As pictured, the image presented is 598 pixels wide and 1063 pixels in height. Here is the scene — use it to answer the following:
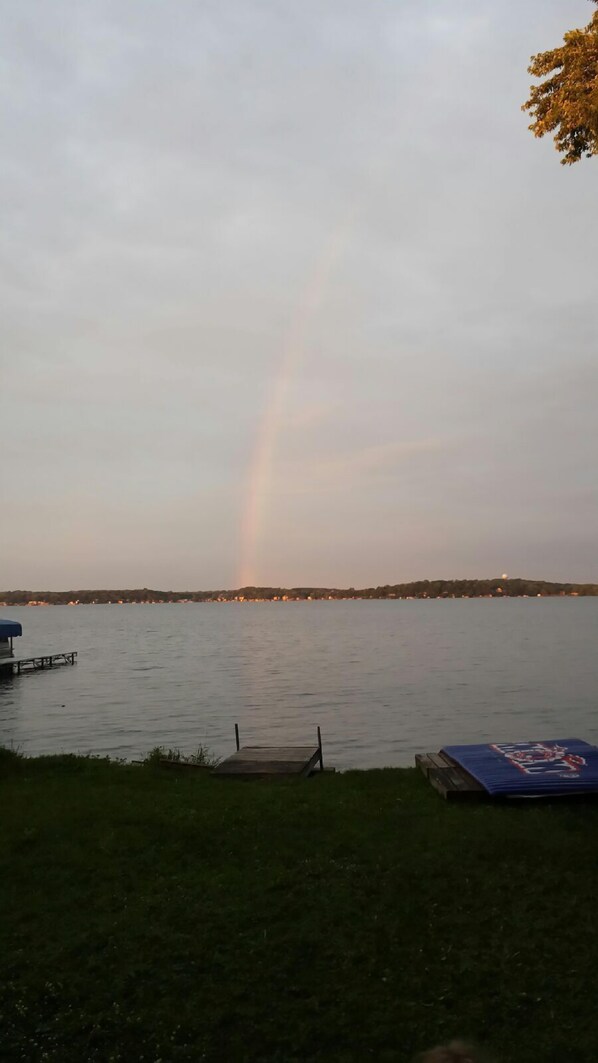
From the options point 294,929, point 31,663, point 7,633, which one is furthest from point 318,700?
point 31,663

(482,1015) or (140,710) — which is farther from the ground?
(482,1015)

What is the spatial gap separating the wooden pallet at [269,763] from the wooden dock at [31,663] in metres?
62.5

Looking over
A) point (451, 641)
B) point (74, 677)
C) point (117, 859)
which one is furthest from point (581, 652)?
point (117, 859)

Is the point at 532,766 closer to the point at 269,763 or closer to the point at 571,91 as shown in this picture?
the point at 269,763

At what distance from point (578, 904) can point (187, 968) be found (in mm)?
4956

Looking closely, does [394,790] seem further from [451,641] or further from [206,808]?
[451,641]

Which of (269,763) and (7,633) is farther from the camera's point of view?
(7,633)

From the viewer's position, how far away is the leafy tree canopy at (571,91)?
496 inches

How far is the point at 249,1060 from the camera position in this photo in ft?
21.4

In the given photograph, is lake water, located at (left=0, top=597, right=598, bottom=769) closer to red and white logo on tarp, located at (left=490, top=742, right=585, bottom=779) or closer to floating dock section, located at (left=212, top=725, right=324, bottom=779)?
floating dock section, located at (left=212, top=725, right=324, bottom=779)

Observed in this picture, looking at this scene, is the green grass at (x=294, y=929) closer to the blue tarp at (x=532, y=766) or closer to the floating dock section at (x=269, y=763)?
the blue tarp at (x=532, y=766)

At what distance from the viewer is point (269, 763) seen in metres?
20.3

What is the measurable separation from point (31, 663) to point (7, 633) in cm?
1830

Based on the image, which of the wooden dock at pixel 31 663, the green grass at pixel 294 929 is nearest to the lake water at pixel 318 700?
the wooden dock at pixel 31 663
